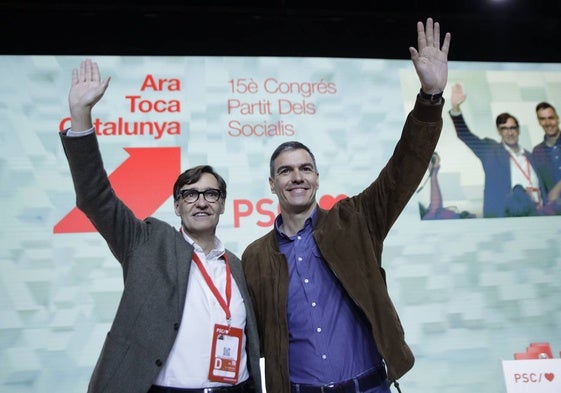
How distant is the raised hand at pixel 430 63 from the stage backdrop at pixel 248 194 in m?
1.47

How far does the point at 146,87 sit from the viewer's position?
2.95 m

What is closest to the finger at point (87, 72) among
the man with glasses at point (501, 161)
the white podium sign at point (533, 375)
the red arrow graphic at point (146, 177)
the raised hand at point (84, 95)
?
the raised hand at point (84, 95)

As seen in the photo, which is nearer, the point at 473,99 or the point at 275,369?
the point at 275,369

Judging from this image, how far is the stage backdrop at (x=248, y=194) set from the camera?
8.48 ft

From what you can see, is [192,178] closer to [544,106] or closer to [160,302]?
[160,302]

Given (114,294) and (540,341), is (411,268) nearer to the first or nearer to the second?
(540,341)

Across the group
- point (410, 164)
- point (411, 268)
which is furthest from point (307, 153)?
point (411, 268)

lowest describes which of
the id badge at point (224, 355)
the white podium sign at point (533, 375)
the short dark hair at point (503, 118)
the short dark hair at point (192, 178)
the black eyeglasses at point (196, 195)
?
the white podium sign at point (533, 375)

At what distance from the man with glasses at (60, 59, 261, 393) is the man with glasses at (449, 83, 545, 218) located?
2163 millimetres

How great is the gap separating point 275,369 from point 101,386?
0.53m

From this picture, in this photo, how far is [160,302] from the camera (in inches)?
52.0

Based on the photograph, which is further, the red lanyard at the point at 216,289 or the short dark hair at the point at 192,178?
the short dark hair at the point at 192,178

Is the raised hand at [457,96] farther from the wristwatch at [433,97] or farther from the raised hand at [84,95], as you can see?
the raised hand at [84,95]

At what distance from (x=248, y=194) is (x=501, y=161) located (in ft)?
5.76
